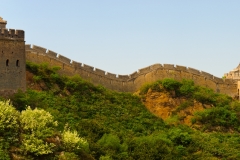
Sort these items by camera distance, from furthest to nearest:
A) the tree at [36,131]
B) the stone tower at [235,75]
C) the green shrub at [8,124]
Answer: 1. the stone tower at [235,75]
2. the green shrub at [8,124]
3. the tree at [36,131]

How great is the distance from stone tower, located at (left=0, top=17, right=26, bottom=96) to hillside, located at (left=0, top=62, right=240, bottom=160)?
576mm

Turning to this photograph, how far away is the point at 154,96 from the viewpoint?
124 feet

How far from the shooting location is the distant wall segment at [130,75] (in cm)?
3616

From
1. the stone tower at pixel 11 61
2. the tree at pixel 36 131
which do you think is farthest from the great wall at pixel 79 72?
the tree at pixel 36 131

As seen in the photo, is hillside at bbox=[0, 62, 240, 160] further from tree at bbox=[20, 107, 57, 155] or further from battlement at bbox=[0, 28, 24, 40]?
battlement at bbox=[0, 28, 24, 40]

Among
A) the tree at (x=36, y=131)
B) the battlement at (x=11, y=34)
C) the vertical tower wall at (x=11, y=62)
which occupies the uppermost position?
the battlement at (x=11, y=34)

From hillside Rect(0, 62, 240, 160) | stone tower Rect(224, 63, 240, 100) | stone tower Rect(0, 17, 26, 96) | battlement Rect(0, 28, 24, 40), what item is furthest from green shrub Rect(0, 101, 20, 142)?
stone tower Rect(224, 63, 240, 100)

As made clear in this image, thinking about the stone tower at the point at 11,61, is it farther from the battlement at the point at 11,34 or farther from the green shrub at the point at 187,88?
the green shrub at the point at 187,88

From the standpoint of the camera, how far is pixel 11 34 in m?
30.6

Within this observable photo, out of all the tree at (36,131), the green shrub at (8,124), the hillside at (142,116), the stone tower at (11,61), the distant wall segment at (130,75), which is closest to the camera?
the tree at (36,131)

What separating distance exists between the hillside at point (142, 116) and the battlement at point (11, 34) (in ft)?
8.20

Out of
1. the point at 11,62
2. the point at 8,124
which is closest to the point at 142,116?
the point at 11,62

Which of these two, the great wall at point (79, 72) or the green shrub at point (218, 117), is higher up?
the great wall at point (79, 72)

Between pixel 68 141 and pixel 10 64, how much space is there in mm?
5809
